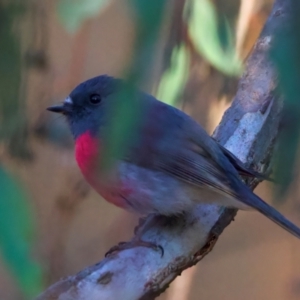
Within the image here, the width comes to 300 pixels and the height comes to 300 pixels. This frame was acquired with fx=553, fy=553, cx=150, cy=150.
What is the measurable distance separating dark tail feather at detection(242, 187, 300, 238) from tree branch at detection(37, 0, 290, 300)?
124 millimetres

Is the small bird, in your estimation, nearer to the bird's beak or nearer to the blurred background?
the blurred background

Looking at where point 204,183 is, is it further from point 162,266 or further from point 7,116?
point 7,116

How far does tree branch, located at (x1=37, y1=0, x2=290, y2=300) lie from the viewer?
1.31 meters

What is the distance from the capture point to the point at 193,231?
157 cm

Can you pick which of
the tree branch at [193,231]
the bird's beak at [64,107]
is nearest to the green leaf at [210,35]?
the tree branch at [193,231]

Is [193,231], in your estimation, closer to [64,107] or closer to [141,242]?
[141,242]

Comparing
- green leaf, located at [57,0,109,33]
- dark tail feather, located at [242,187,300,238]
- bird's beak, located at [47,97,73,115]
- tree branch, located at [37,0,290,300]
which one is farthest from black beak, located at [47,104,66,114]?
green leaf, located at [57,0,109,33]

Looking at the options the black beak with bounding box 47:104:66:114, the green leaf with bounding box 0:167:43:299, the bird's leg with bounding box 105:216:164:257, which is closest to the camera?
the green leaf with bounding box 0:167:43:299

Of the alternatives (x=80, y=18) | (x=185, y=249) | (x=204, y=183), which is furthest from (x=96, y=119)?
(x=80, y=18)

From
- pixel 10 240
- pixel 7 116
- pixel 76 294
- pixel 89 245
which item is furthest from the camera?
pixel 89 245

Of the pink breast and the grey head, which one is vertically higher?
the grey head

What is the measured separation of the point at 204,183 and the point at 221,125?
32 cm

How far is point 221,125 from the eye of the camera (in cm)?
188

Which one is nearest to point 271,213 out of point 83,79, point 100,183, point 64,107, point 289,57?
point 100,183
